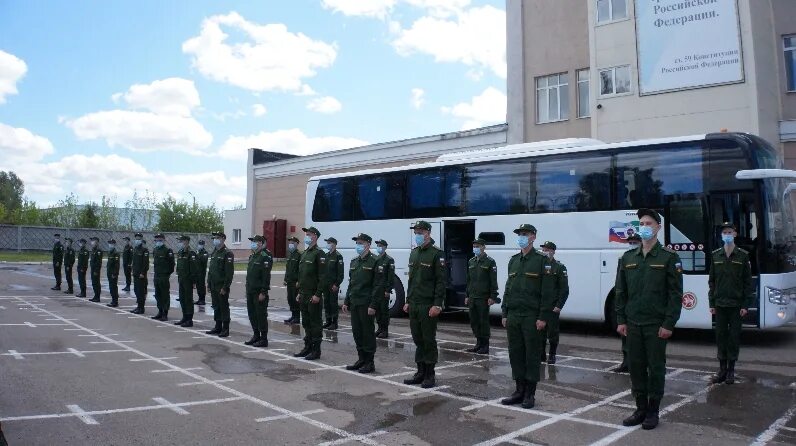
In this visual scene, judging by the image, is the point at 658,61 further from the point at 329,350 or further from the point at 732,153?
the point at 329,350

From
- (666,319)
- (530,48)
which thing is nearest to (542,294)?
(666,319)

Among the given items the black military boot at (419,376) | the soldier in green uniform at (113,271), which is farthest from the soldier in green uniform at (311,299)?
the soldier in green uniform at (113,271)

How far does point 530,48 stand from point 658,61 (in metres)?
6.15

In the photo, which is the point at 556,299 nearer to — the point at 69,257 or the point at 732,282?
the point at 732,282

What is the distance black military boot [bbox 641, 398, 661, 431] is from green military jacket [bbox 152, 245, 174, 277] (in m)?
11.0

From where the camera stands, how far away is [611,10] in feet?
68.0

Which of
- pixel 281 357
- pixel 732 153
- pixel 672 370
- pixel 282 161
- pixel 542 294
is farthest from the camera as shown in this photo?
pixel 282 161

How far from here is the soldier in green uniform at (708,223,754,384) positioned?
737 centimetres

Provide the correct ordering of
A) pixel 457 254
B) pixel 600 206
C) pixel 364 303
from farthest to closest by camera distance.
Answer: pixel 457 254
pixel 600 206
pixel 364 303

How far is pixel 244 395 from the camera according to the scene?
664 cm

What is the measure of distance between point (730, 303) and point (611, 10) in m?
16.0

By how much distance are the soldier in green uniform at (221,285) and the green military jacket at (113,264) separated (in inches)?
236

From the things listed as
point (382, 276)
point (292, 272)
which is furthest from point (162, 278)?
point (382, 276)

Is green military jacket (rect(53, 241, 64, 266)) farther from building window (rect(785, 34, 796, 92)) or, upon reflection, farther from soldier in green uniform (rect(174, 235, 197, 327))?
building window (rect(785, 34, 796, 92))
